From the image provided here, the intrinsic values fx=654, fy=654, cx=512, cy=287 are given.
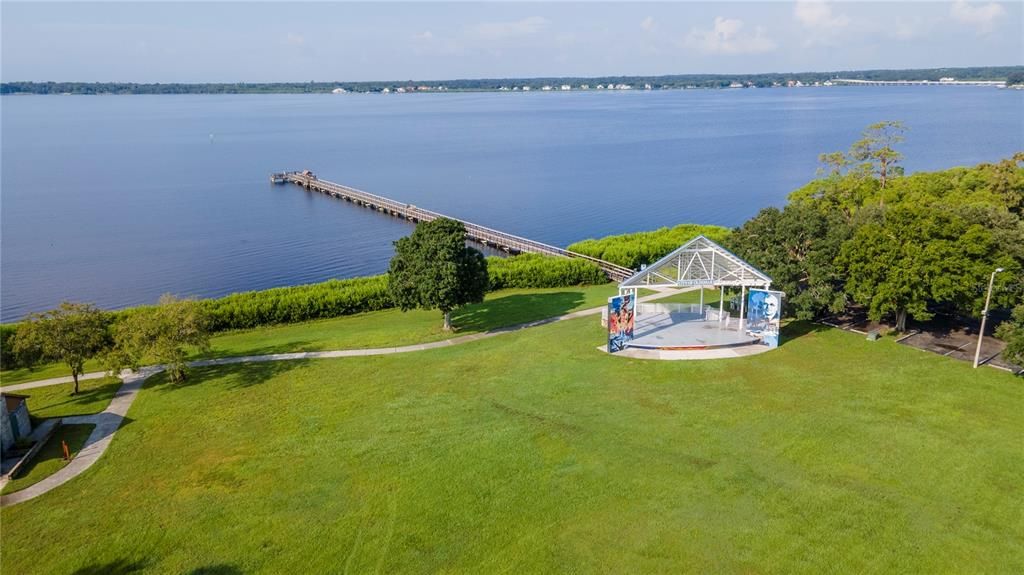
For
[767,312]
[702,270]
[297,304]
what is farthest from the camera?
[297,304]

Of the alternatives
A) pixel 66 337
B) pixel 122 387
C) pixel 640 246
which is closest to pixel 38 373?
pixel 122 387

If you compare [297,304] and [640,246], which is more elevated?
[640,246]

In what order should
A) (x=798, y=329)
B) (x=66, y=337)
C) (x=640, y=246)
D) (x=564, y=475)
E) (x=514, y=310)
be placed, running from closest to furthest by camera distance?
(x=564, y=475), (x=66, y=337), (x=798, y=329), (x=514, y=310), (x=640, y=246)

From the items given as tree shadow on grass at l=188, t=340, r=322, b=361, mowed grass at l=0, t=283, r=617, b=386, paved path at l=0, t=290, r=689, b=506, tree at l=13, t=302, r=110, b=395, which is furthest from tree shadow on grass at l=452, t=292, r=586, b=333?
tree at l=13, t=302, r=110, b=395

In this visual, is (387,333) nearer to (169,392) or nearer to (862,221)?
(169,392)

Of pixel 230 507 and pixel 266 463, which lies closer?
pixel 230 507

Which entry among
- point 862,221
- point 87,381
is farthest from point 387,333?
point 862,221

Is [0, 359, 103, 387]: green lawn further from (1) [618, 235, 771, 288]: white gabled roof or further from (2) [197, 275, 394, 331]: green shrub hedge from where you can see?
(1) [618, 235, 771, 288]: white gabled roof

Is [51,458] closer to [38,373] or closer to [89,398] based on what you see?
[89,398]

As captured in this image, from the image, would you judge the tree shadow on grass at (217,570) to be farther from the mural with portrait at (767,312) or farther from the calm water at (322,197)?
the calm water at (322,197)
